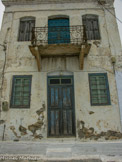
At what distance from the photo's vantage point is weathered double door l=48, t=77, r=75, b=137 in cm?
622

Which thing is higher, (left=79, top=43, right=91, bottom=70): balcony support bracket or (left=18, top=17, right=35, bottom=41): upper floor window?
(left=18, top=17, right=35, bottom=41): upper floor window

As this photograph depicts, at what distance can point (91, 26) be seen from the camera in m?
8.06

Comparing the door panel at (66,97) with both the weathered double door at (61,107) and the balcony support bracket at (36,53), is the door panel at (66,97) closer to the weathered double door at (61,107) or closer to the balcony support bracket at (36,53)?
the weathered double door at (61,107)

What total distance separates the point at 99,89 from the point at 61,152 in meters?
3.41

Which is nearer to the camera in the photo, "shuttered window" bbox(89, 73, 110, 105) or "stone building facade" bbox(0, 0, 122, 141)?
"stone building facade" bbox(0, 0, 122, 141)

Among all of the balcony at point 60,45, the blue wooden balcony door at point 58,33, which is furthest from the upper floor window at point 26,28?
the blue wooden balcony door at point 58,33

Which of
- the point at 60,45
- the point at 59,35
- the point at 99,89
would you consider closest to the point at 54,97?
the point at 99,89

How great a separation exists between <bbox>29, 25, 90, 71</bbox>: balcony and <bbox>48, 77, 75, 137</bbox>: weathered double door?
45.4 inches

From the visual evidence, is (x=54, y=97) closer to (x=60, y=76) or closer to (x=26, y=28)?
(x=60, y=76)

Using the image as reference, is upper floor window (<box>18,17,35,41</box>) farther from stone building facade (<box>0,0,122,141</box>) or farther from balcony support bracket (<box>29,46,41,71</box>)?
balcony support bracket (<box>29,46,41,71</box>)

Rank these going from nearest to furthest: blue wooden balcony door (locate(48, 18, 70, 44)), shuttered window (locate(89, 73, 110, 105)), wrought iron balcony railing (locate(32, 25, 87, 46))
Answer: shuttered window (locate(89, 73, 110, 105)), wrought iron balcony railing (locate(32, 25, 87, 46)), blue wooden balcony door (locate(48, 18, 70, 44))

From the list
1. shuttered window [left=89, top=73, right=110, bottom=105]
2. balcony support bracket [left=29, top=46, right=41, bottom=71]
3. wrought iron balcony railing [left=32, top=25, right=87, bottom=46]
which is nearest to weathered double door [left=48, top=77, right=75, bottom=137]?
balcony support bracket [left=29, top=46, right=41, bottom=71]

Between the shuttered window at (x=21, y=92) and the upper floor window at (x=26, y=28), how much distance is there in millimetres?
2465

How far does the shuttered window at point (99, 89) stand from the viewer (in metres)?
6.48
